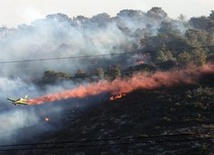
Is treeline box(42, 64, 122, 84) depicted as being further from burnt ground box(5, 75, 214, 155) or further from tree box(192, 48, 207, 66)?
tree box(192, 48, 207, 66)

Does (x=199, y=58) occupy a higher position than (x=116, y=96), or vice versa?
(x=199, y=58)

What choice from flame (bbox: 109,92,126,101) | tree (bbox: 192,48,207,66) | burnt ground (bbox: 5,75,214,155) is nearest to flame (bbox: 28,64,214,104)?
flame (bbox: 109,92,126,101)

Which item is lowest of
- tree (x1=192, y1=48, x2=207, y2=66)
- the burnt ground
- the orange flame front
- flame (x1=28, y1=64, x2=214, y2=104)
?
the burnt ground

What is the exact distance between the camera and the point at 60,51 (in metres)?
144

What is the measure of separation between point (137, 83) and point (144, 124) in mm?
23458

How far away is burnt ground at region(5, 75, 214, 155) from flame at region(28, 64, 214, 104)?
2.27m

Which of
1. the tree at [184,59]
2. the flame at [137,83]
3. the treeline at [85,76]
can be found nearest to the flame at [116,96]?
the flame at [137,83]

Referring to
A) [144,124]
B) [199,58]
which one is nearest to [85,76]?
[199,58]

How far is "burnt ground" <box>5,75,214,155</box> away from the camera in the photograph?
2247 inches

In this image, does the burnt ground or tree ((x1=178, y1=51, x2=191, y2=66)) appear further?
tree ((x1=178, y1=51, x2=191, y2=66))

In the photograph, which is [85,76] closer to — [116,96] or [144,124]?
[116,96]

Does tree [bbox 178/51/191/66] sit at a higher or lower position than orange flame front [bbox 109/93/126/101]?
higher

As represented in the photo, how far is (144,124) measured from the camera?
217 ft

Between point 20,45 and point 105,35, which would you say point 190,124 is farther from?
point 20,45
